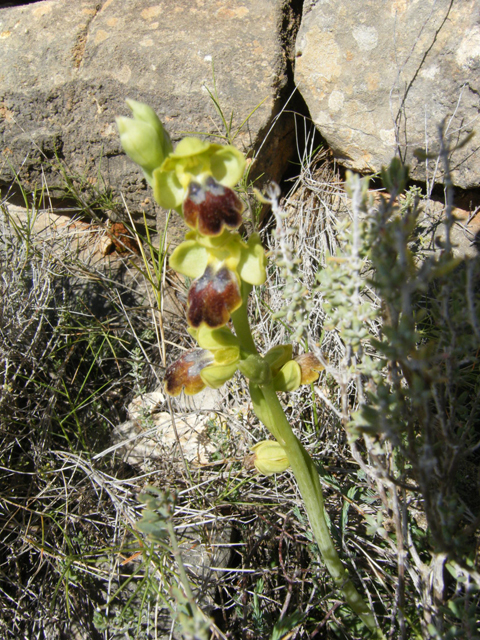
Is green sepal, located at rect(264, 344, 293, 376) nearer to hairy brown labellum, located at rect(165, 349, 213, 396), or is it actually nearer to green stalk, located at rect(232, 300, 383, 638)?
green stalk, located at rect(232, 300, 383, 638)

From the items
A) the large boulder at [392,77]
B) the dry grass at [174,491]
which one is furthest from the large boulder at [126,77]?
the dry grass at [174,491]

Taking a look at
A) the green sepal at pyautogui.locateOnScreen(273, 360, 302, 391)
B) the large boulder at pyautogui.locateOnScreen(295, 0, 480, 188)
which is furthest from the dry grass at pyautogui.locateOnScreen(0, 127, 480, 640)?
the large boulder at pyautogui.locateOnScreen(295, 0, 480, 188)

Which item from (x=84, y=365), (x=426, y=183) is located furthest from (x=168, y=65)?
(x=84, y=365)

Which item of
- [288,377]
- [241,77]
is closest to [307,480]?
[288,377]

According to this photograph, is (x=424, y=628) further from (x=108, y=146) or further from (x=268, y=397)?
(x=108, y=146)

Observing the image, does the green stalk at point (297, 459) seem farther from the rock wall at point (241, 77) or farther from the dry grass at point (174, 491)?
the rock wall at point (241, 77)

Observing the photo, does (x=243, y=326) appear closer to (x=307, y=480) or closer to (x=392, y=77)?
(x=307, y=480)
